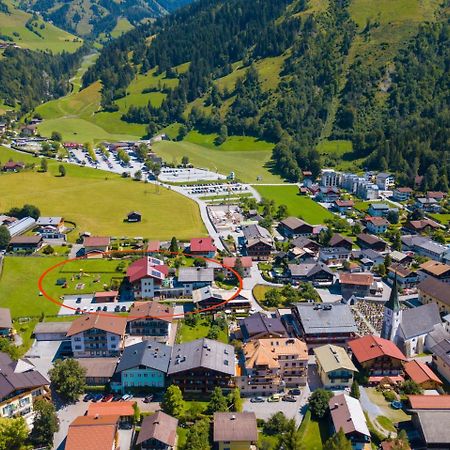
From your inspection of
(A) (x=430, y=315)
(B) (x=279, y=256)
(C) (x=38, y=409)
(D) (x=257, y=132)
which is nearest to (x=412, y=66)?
(D) (x=257, y=132)

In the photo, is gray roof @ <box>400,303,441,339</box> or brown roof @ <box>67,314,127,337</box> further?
gray roof @ <box>400,303,441,339</box>

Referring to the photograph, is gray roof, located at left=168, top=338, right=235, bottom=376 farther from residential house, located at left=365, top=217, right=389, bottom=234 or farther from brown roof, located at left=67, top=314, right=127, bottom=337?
residential house, located at left=365, top=217, right=389, bottom=234

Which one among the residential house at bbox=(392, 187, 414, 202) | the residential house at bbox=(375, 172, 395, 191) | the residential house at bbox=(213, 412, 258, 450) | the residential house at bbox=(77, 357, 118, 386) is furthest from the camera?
the residential house at bbox=(375, 172, 395, 191)

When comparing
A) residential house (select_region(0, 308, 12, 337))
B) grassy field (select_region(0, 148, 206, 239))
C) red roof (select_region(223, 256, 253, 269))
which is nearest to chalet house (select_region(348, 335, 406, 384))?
red roof (select_region(223, 256, 253, 269))

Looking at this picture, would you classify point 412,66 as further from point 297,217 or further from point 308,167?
point 297,217

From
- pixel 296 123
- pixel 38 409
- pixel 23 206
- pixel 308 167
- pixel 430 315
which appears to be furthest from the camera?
pixel 296 123

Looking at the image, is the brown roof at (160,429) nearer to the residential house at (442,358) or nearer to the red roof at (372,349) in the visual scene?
the red roof at (372,349)
